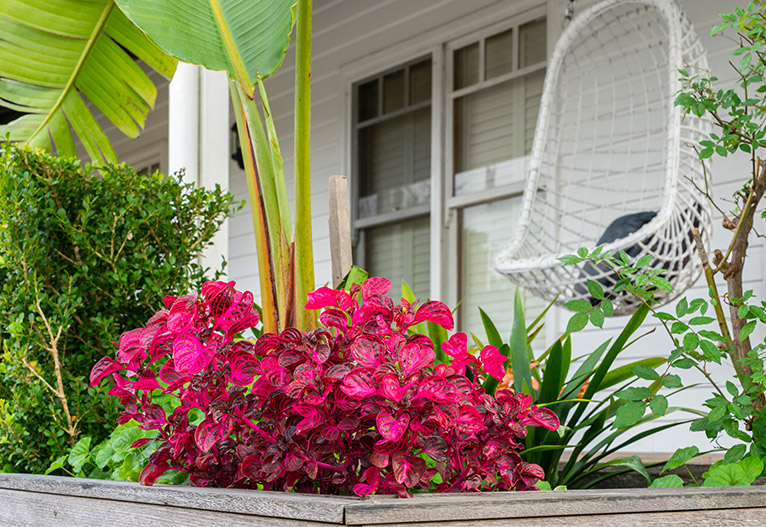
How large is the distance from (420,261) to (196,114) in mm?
2244

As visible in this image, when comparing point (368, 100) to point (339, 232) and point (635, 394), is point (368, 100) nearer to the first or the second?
point (339, 232)

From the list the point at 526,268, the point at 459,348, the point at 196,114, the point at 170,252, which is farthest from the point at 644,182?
the point at 459,348

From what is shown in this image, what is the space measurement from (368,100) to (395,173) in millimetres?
513

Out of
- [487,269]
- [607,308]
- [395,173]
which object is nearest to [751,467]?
[607,308]

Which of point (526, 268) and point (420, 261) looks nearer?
point (526, 268)

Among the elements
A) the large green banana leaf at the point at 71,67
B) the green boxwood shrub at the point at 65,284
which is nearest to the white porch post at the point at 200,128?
the large green banana leaf at the point at 71,67

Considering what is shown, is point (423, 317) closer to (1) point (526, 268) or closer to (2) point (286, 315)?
(2) point (286, 315)

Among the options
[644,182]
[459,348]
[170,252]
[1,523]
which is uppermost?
[644,182]

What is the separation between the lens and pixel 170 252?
6.08ft

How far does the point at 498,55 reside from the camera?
4.20m

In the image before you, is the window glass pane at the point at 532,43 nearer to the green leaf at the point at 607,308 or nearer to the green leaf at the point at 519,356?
the green leaf at the point at 519,356

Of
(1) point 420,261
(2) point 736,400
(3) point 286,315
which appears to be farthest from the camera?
(1) point 420,261

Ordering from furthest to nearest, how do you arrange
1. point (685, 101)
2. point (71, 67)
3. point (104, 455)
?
1. point (71, 67)
2. point (685, 101)
3. point (104, 455)

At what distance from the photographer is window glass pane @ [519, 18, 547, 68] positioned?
13.1ft
